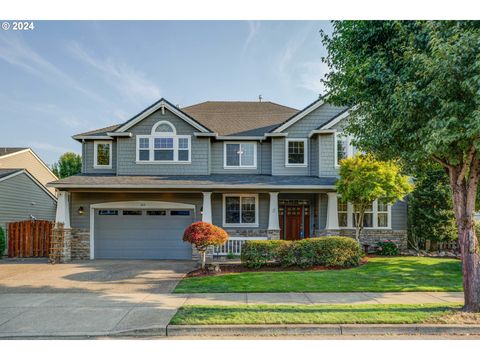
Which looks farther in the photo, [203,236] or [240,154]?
[240,154]

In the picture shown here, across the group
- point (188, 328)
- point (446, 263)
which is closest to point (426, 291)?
point (446, 263)

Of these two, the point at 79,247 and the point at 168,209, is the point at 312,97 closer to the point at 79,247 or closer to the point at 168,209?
the point at 168,209

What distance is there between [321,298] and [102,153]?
1295cm

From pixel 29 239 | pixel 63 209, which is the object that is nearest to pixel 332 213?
pixel 63 209

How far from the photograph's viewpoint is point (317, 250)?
11.4 metres

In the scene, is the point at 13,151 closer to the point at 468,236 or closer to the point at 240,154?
the point at 240,154

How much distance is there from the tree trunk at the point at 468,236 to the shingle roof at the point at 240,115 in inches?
410

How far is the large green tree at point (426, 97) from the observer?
584 centimetres

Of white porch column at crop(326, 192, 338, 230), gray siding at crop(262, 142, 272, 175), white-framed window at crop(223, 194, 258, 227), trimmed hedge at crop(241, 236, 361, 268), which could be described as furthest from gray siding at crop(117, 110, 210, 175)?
white porch column at crop(326, 192, 338, 230)

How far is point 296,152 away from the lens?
16094 mm

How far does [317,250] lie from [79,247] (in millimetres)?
10495

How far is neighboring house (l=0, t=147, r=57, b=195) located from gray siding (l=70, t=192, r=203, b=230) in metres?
9.99

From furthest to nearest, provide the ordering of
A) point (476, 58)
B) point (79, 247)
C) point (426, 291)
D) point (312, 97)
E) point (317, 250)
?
point (312, 97) → point (79, 247) → point (317, 250) → point (426, 291) → point (476, 58)

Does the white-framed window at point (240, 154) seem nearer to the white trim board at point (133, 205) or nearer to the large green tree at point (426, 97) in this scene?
the white trim board at point (133, 205)
